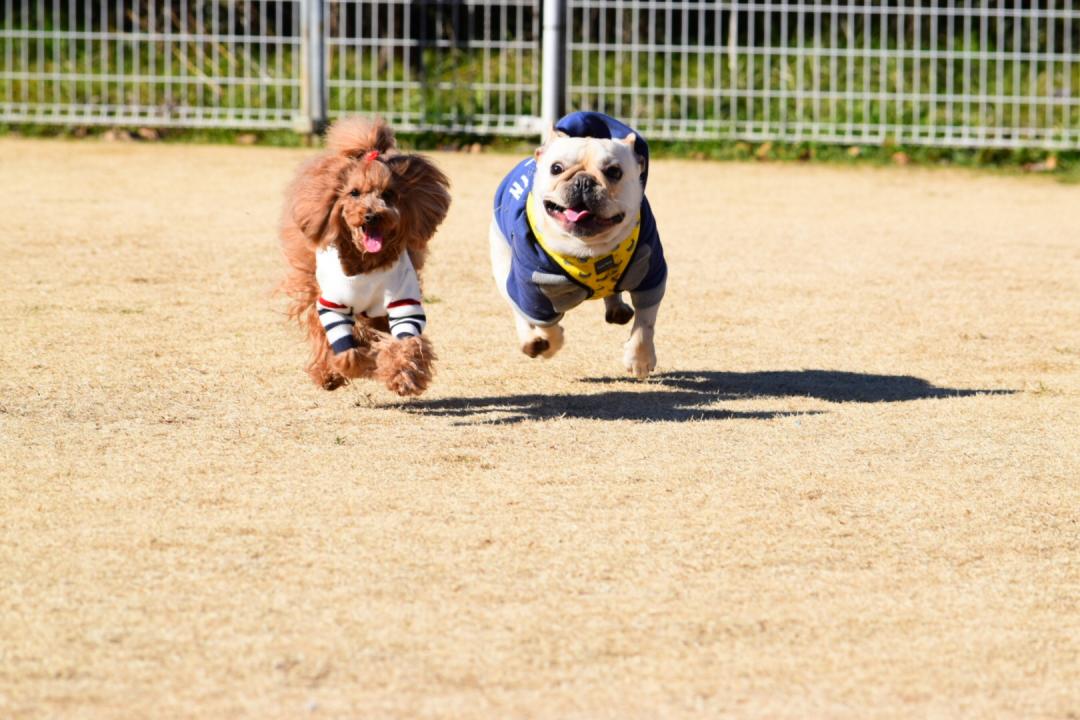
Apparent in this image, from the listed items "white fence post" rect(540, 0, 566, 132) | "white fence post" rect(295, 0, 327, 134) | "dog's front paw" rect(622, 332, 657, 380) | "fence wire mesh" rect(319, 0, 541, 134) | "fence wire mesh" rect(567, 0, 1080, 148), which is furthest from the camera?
"fence wire mesh" rect(319, 0, 541, 134)

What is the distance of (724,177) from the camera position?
9.78m

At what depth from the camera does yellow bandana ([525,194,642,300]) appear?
4277 millimetres

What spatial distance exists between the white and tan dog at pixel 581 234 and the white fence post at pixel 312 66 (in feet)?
20.7

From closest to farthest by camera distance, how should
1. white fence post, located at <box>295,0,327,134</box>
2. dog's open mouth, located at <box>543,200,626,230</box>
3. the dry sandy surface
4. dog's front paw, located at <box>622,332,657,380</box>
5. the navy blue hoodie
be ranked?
the dry sandy surface
dog's open mouth, located at <box>543,200,626,230</box>
the navy blue hoodie
dog's front paw, located at <box>622,332,657,380</box>
white fence post, located at <box>295,0,327,134</box>

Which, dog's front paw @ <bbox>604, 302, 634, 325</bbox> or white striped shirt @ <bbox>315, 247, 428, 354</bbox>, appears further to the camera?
dog's front paw @ <bbox>604, 302, 634, 325</bbox>

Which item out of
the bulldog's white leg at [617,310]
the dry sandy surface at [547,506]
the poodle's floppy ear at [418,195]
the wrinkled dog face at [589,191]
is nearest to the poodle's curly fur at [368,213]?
the poodle's floppy ear at [418,195]

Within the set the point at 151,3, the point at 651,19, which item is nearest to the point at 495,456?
the point at 651,19

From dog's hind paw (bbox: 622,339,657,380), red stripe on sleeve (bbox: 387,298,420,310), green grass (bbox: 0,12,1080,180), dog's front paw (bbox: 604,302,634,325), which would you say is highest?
green grass (bbox: 0,12,1080,180)

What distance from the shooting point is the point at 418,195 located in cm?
416

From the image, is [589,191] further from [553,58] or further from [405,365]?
[553,58]

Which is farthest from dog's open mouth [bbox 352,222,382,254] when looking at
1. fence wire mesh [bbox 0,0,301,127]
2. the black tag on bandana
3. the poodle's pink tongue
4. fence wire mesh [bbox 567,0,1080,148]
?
fence wire mesh [bbox 0,0,301,127]

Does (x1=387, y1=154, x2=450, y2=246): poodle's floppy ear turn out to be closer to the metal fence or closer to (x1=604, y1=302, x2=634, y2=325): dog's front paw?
(x1=604, y1=302, x2=634, y2=325): dog's front paw

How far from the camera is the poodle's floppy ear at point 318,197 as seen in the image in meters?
4.08

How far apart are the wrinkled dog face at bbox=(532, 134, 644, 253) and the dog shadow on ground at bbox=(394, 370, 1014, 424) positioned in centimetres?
47
